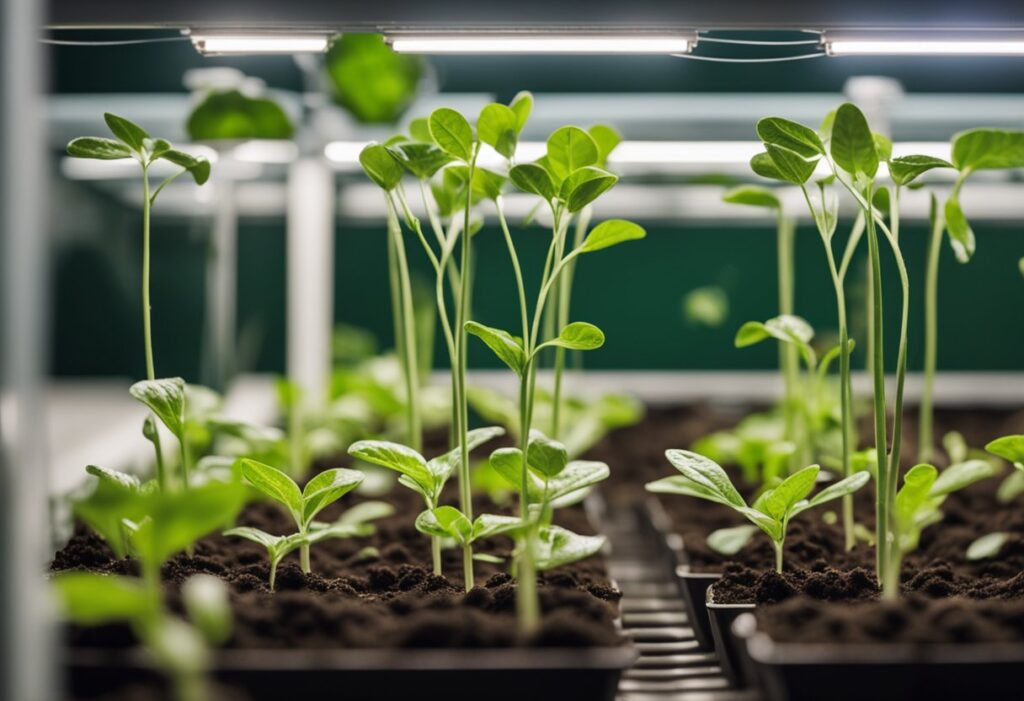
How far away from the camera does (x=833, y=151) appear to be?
30.0 inches

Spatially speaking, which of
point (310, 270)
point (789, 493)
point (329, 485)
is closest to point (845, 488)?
point (789, 493)

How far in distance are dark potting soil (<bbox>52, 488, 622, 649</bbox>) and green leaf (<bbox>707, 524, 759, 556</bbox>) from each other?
0.46 feet

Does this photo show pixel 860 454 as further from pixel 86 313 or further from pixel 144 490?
pixel 86 313

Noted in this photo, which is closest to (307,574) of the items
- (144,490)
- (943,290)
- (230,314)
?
(144,490)

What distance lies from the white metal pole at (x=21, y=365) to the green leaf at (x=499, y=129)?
14.5 inches

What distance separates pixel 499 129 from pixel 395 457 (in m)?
0.32

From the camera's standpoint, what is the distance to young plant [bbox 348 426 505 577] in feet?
2.66

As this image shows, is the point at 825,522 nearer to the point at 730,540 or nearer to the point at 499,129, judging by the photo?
the point at 730,540

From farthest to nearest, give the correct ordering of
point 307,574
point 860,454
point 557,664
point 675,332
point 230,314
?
point 675,332
point 230,314
point 860,454
point 307,574
point 557,664

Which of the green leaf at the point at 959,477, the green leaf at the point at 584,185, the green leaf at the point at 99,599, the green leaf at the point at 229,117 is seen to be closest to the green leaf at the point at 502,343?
the green leaf at the point at 584,185

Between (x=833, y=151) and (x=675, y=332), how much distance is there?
1188 mm

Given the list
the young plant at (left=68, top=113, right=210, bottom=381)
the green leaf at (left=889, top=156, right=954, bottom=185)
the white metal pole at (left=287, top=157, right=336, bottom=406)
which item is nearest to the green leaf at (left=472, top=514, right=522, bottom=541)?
the young plant at (left=68, top=113, right=210, bottom=381)

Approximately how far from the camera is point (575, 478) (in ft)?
2.74

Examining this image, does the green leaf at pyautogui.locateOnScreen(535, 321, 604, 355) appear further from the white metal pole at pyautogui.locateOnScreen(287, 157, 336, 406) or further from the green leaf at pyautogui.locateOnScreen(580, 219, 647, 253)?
the white metal pole at pyautogui.locateOnScreen(287, 157, 336, 406)
